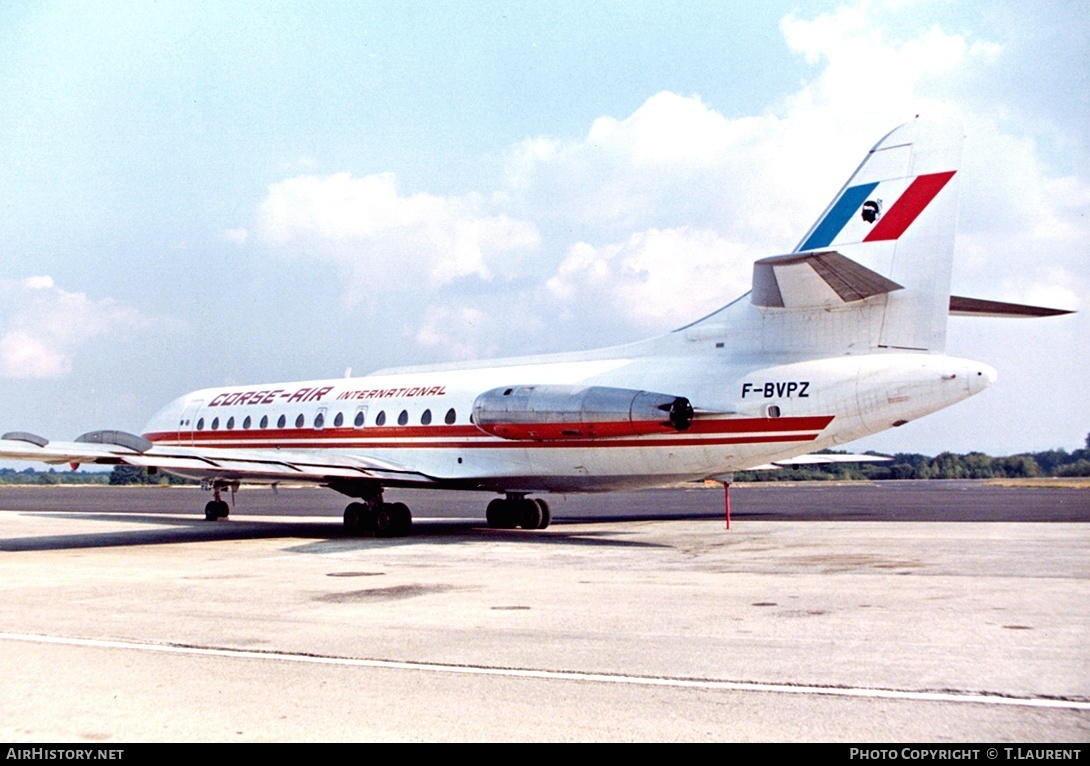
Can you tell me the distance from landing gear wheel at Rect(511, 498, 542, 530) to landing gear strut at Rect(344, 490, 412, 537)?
115 inches

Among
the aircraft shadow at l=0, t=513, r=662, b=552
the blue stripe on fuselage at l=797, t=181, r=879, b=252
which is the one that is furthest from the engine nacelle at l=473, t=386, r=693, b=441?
the blue stripe on fuselage at l=797, t=181, r=879, b=252

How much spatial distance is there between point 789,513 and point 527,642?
851 inches

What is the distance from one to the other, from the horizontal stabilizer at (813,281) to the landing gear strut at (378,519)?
8866mm

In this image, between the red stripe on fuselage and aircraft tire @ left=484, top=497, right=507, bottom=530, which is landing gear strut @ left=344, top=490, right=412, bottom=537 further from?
aircraft tire @ left=484, top=497, right=507, bottom=530

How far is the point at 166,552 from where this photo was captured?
19.1m

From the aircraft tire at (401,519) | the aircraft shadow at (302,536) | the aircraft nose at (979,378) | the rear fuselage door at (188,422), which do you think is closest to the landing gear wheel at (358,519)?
the aircraft shadow at (302,536)

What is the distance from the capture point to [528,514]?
2448 centimetres

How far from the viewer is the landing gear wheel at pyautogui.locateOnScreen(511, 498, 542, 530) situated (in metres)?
24.5

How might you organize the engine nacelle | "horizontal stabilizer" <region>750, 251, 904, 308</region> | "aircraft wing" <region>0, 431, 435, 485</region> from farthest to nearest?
the engine nacelle < "aircraft wing" <region>0, 431, 435, 485</region> < "horizontal stabilizer" <region>750, 251, 904, 308</region>

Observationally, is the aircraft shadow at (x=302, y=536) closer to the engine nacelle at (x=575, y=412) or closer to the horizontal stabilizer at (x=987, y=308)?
the engine nacelle at (x=575, y=412)

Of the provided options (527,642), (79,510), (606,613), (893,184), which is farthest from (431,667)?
(79,510)

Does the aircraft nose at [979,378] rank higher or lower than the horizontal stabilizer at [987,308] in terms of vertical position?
lower

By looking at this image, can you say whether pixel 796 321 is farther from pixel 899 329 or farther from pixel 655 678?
pixel 655 678

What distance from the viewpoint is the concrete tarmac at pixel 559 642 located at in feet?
19.7
